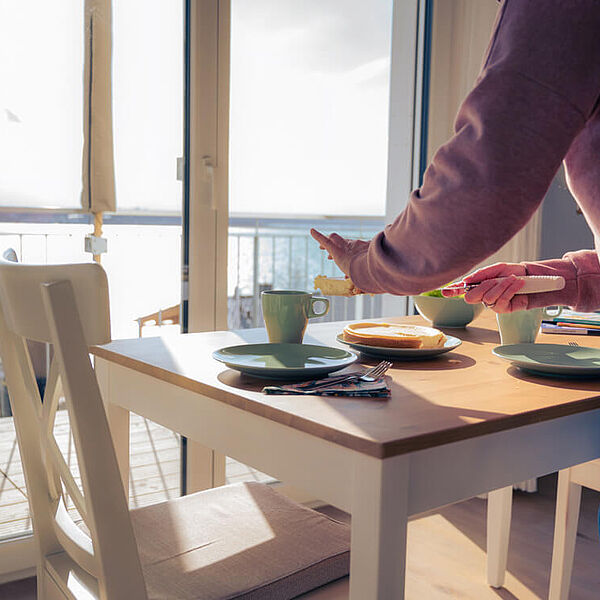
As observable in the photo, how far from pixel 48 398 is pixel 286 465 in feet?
1.41

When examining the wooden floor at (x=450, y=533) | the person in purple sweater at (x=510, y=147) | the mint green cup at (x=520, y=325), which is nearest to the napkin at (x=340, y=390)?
the person in purple sweater at (x=510, y=147)

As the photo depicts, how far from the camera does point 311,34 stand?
2.74 meters

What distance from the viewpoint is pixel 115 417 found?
4.68 ft

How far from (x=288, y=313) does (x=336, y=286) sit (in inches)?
4.5

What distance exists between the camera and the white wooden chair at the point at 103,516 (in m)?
0.85

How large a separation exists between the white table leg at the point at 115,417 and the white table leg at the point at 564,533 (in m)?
1.13

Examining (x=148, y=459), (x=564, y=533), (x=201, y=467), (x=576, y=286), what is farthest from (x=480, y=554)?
(x=576, y=286)

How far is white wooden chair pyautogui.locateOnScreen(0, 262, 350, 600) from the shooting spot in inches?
33.5

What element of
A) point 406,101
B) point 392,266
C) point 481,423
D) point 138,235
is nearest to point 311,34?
point 406,101

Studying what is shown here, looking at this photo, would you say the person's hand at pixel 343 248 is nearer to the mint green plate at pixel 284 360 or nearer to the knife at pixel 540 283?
the mint green plate at pixel 284 360

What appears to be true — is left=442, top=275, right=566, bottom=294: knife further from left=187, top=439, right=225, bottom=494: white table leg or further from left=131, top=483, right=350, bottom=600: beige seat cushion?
left=187, top=439, right=225, bottom=494: white table leg

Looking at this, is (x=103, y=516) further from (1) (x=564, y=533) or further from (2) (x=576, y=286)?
(1) (x=564, y=533)

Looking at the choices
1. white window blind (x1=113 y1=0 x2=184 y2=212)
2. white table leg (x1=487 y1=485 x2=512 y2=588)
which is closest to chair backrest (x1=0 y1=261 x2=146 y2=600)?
white window blind (x1=113 y1=0 x2=184 y2=212)

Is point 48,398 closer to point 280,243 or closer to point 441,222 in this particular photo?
point 441,222
